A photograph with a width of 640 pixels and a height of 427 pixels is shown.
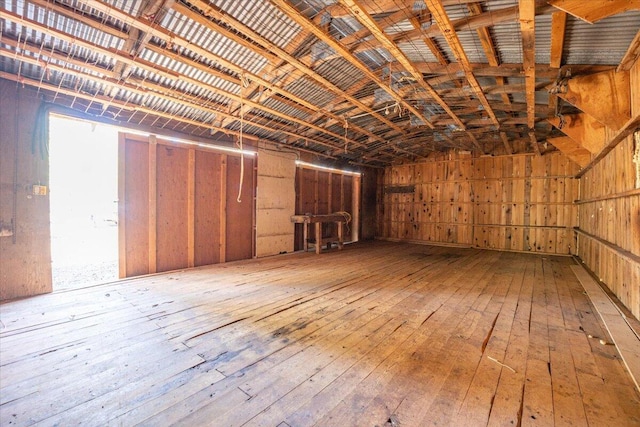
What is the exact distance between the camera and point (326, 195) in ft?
27.2

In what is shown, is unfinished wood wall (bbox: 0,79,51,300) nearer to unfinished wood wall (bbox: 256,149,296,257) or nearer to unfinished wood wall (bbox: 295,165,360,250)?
unfinished wood wall (bbox: 256,149,296,257)

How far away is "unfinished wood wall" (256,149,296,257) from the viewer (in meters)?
6.23

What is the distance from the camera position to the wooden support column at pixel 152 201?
15.1 feet

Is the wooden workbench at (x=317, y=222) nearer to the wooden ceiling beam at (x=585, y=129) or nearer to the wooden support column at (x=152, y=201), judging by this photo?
the wooden support column at (x=152, y=201)

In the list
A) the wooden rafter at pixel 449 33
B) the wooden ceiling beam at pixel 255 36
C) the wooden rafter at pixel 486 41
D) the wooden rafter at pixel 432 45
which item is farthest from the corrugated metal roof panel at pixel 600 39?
the wooden ceiling beam at pixel 255 36

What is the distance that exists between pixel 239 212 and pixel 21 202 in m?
3.19

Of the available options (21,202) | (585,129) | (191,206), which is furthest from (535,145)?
(21,202)

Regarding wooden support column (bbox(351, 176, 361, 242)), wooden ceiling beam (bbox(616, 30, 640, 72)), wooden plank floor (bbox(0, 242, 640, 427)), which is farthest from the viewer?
wooden support column (bbox(351, 176, 361, 242))

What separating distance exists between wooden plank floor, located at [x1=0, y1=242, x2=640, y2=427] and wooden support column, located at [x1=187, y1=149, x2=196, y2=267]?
118cm

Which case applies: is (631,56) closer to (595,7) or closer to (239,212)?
(595,7)

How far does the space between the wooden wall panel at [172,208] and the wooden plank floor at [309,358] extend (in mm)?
1014

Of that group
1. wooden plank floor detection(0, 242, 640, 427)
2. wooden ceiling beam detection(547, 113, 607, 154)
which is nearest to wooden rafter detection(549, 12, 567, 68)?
wooden ceiling beam detection(547, 113, 607, 154)

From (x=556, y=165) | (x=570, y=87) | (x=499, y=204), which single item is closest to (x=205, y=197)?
(x=570, y=87)

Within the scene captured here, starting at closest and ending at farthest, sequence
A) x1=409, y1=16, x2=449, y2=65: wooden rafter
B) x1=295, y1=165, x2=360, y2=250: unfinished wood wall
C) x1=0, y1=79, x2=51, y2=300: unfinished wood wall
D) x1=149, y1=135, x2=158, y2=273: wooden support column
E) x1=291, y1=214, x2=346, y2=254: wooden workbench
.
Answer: x1=409, y1=16, x2=449, y2=65: wooden rafter, x1=0, y1=79, x2=51, y2=300: unfinished wood wall, x1=149, y1=135, x2=158, y2=273: wooden support column, x1=291, y1=214, x2=346, y2=254: wooden workbench, x1=295, y1=165, x2=360, y2=250: unfinished wood wall
